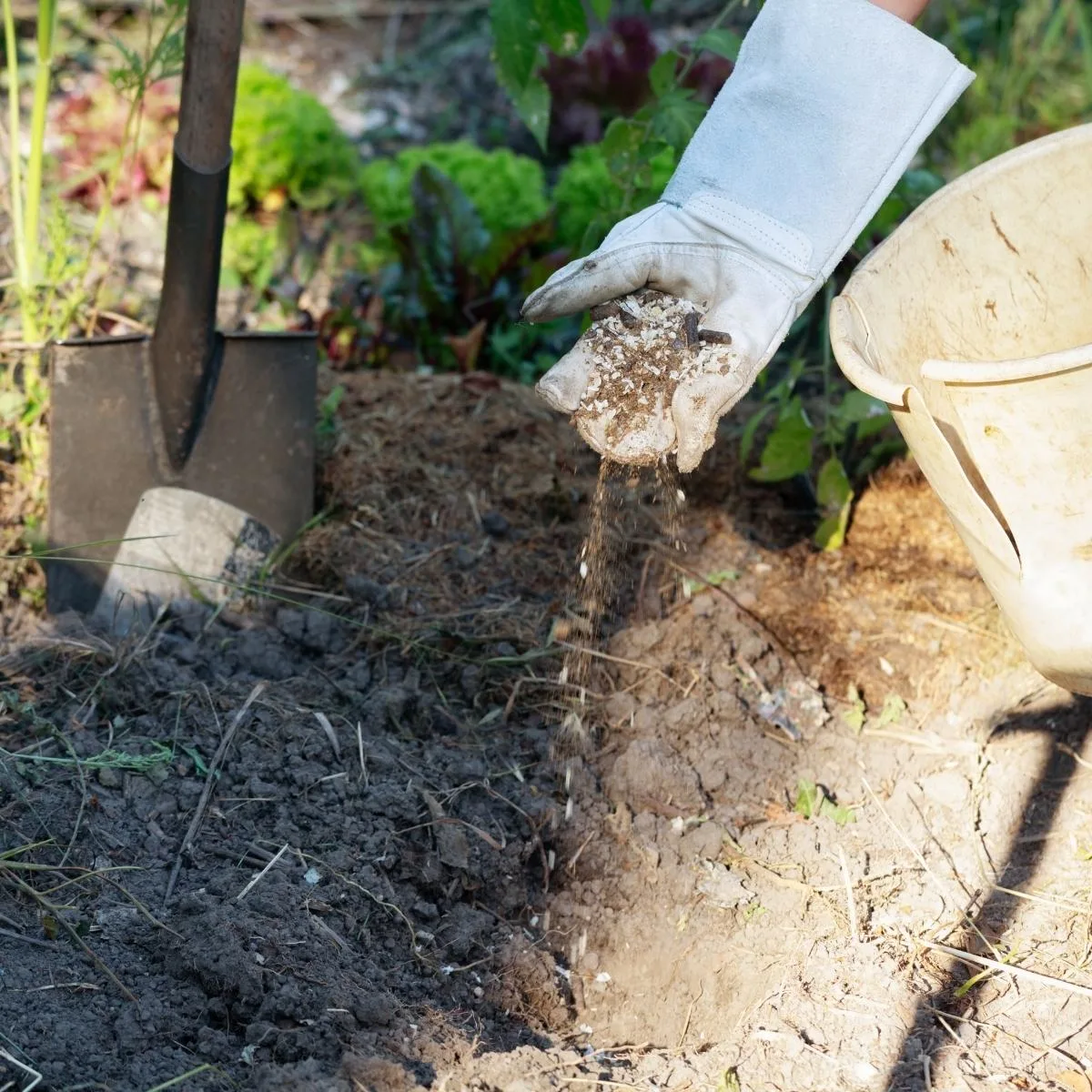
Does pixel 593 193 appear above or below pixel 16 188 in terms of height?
below

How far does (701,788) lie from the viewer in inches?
82.4

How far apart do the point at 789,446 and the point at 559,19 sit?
94 cm

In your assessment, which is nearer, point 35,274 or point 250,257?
point 35,274

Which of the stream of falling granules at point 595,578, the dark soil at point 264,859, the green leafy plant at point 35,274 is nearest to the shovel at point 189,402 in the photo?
the green leafy plant at point 35,274

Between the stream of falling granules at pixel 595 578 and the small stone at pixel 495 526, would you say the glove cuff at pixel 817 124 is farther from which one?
the small stone at pixel 495 526

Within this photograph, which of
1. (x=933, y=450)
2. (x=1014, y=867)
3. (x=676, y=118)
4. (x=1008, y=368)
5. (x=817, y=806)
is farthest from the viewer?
(x=676, y=118)

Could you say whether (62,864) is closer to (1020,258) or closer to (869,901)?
(869,901)

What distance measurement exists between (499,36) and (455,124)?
2.15 metres

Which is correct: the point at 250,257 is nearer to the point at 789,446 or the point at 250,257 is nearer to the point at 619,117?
the point at 619,117

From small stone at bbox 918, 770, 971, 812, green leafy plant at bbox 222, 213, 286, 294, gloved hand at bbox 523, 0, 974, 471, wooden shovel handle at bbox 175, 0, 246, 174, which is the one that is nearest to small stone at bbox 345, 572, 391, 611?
gloved hand at bbox 523, 0, 974, 471

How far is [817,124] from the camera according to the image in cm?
178

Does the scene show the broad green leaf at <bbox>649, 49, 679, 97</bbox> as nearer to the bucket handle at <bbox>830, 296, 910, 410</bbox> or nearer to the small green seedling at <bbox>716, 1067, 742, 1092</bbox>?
the bucket handle at <bbox>830, 296, 910, 410</bbox>

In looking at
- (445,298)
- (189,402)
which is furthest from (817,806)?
(445,298)

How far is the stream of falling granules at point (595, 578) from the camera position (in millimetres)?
2166
